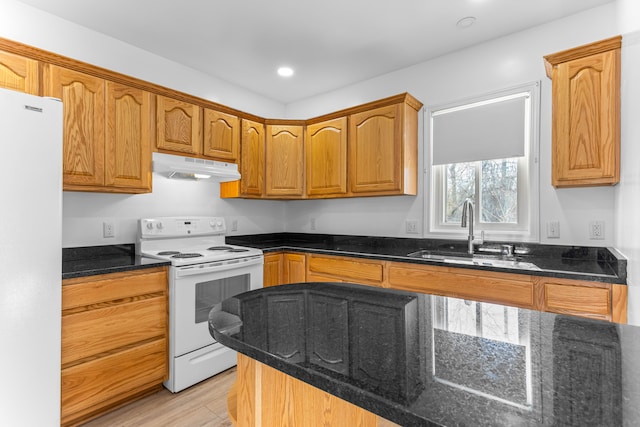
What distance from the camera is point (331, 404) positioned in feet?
2.46

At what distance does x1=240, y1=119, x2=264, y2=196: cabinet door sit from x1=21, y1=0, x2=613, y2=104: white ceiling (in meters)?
0.55

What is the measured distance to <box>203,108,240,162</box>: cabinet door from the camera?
2852 millimetres

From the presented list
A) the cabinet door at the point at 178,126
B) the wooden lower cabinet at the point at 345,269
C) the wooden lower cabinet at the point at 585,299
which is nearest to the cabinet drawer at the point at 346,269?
the wooden lower cabinet at the point at 345,269

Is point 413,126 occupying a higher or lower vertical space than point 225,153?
higher

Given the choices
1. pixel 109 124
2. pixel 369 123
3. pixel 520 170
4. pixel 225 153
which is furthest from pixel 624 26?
pixel 109 124

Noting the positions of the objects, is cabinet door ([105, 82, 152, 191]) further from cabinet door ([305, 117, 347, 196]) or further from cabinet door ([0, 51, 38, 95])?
cabinet door ([305, 117, 347, 196])

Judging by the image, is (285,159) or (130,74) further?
(285,159)

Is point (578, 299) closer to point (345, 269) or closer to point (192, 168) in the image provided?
point (345, 269)

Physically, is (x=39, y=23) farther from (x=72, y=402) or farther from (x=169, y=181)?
(x=72, y=402)

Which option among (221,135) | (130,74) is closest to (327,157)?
(221,135)

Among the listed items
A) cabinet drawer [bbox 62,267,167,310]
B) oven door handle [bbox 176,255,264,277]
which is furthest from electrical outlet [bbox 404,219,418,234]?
cabinet drawer [bbox 62,267,167,310]

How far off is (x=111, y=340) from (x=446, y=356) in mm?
2077

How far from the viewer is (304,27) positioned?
2.37 meters

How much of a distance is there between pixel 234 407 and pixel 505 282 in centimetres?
170
